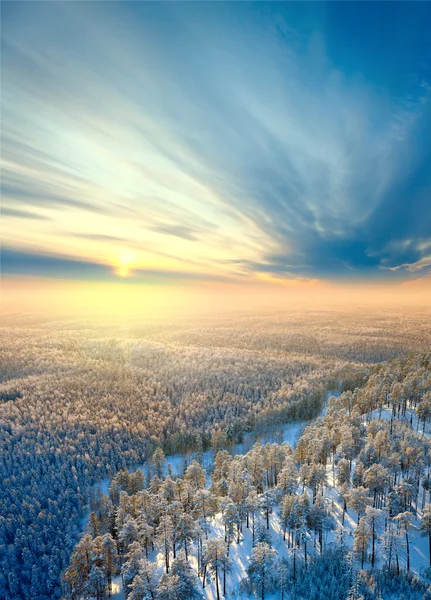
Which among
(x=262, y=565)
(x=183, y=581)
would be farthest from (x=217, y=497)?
(x=183, y=581)

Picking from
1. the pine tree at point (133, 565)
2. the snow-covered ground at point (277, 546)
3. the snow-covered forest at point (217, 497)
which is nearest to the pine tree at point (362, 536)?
the snow-covered forest at point (217, 497)

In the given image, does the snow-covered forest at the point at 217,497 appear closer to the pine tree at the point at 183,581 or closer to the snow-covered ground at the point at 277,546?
the pine tree at the point at 183,581

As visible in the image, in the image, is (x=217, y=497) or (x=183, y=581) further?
(x=217, y=497)

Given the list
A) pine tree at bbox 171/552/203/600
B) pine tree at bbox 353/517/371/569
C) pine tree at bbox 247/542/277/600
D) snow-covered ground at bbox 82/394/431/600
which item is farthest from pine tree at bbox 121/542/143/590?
pine tree at bbox 353/517/371/569

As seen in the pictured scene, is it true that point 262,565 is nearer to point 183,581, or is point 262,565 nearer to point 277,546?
point 183,581

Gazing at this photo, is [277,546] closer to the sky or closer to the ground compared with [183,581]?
closer to the ground

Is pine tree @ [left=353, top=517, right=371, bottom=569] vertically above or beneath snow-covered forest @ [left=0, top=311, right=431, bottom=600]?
above

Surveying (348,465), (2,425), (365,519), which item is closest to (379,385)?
(348,465)

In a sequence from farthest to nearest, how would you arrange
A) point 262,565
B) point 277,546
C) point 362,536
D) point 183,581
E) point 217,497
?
1. point 217,497
2. point 277,546
3. point 362,536
4. point 262,565
5. point 183,581

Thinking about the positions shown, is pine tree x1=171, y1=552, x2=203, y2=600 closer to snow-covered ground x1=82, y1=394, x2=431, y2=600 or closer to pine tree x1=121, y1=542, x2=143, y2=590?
pine tree x1=121, y1=542, x2=143, y2=590
